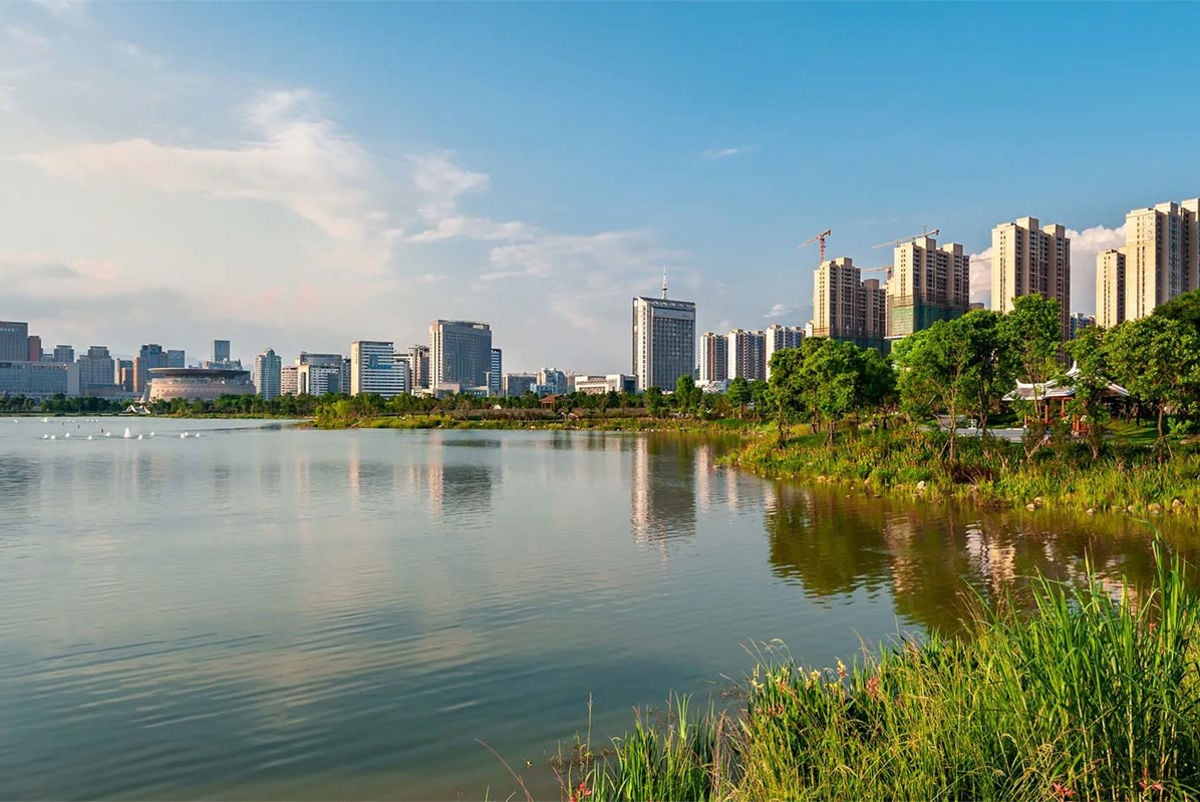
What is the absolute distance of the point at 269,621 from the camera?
13.4 m

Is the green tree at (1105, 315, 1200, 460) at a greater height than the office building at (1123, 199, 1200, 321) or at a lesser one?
lesser

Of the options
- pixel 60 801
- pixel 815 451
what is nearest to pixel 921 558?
pixel 60 801

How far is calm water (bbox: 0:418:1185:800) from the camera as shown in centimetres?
841

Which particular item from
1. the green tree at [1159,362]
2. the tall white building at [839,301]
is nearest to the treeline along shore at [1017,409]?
the green tree at [1159,362]

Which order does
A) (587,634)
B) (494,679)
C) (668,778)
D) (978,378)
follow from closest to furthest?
(668,778) < (494,679) < (587,634) < (978,378)

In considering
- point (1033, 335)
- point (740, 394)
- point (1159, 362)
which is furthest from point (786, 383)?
point (740, 394)

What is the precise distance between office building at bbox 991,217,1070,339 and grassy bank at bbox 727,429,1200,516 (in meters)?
70.7

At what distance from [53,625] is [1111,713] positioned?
15.8 metres

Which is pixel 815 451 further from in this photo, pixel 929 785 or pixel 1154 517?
pixel 929 785

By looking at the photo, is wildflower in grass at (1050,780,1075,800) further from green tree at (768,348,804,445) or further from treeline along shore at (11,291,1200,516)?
green tree at (768,348,804,445)

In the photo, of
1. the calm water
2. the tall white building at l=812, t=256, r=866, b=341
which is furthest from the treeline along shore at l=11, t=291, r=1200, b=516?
the tall white building at l=812, t=256, r=866, b=341

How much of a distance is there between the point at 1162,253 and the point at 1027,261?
47.6 feet

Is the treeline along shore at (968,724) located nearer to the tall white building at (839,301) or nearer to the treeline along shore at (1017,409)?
the treeline along shore at (1017,409)

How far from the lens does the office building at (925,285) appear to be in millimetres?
116375
